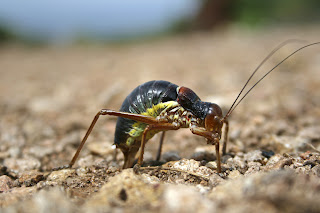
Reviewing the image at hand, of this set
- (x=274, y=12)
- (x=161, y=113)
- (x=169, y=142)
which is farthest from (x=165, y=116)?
(x=274, y=12)

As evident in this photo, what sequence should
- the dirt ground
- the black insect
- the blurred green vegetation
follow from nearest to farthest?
1. the dirt ground
2. the black insect
3. the blurred green vegetation

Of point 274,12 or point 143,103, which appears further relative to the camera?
point 274,12

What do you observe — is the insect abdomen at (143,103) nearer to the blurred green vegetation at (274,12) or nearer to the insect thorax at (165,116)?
the insect thorax at (165,116)

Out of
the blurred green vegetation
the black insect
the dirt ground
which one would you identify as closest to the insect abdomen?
the black insect

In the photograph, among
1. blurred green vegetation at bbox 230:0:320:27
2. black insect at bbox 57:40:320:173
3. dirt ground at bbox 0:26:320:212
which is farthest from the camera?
blurred green vegetation at bbox 230:0:320:27

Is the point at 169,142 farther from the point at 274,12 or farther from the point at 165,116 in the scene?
the point at 274,12

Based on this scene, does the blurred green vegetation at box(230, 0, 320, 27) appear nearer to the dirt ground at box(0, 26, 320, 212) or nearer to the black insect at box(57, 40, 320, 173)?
the dirt ground at box(0, 26, 320, 212)

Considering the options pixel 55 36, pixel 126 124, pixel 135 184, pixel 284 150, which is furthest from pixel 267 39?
pixel 55 36
